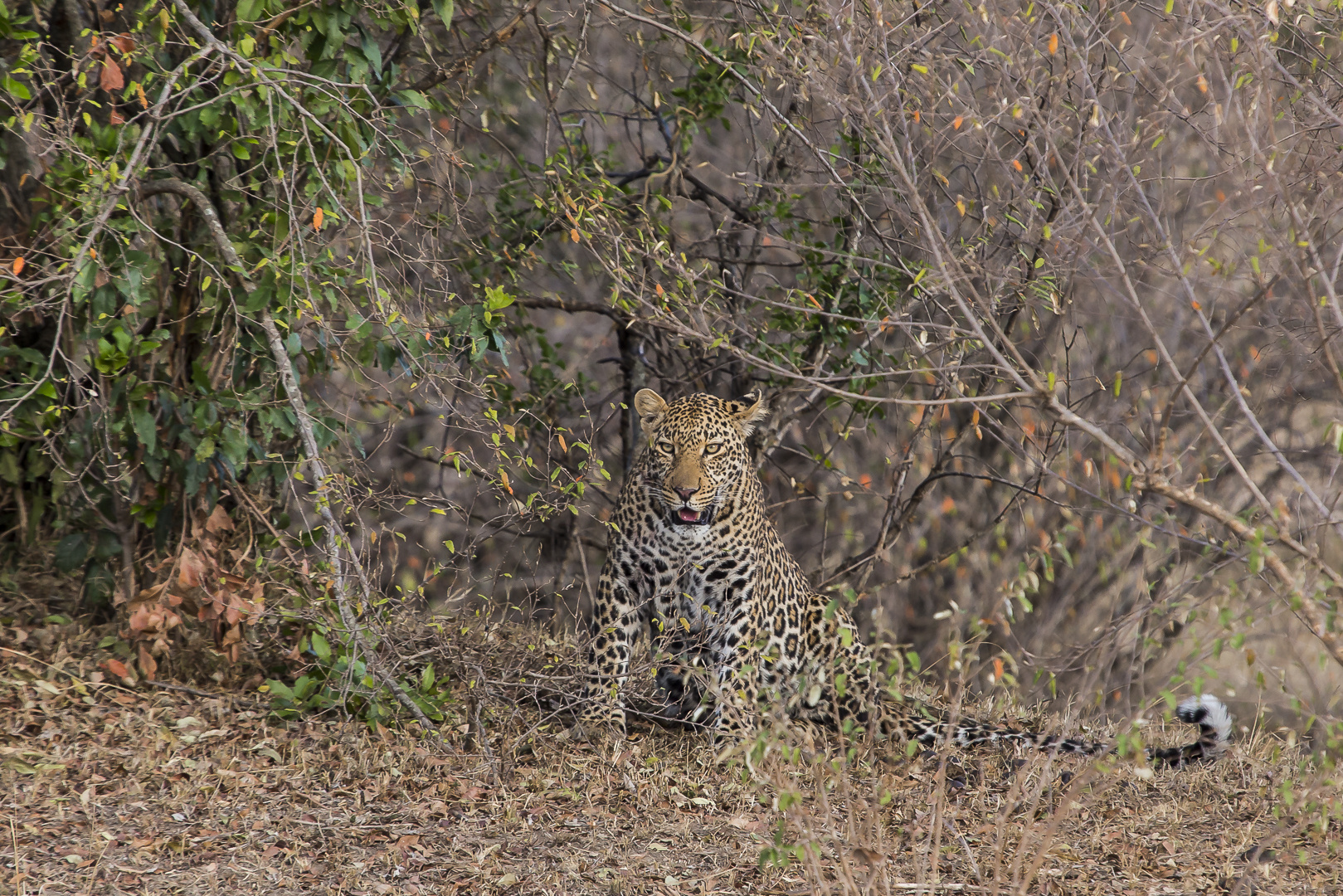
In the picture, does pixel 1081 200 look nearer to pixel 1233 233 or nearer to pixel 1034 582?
pixel 1034 582

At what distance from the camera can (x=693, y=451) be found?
6.29 meters

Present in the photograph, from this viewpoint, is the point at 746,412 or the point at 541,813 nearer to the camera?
the point at 541,813

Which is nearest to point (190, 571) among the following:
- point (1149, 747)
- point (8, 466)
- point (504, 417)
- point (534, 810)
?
point (8, 466)

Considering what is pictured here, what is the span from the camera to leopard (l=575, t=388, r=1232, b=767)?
6184 mm

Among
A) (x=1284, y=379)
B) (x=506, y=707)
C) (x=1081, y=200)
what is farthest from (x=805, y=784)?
(x=1284, y=379)

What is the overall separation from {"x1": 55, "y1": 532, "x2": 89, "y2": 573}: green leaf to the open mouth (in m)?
2.93

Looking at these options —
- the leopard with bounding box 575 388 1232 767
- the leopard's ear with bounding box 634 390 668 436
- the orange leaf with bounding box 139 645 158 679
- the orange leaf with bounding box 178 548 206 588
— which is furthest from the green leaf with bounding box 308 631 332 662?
the leopard's ear with bounding box 634 390 668 436

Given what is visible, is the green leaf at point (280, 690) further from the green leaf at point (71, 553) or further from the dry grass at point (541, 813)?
the green leaf at point (71, 553)

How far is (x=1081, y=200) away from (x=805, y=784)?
2.85 m

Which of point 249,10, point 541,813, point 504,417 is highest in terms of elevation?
point 249,10

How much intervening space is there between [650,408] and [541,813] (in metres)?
2.22

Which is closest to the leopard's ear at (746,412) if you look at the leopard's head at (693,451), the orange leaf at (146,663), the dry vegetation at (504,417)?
the leopard's head at (693,451)

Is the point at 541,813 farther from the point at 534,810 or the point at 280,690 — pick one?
the point at 280,690

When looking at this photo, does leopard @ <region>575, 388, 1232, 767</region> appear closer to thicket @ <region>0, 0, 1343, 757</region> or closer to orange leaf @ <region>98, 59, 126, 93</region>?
thicket @ <region>0, 0, 1343, 757</region>
